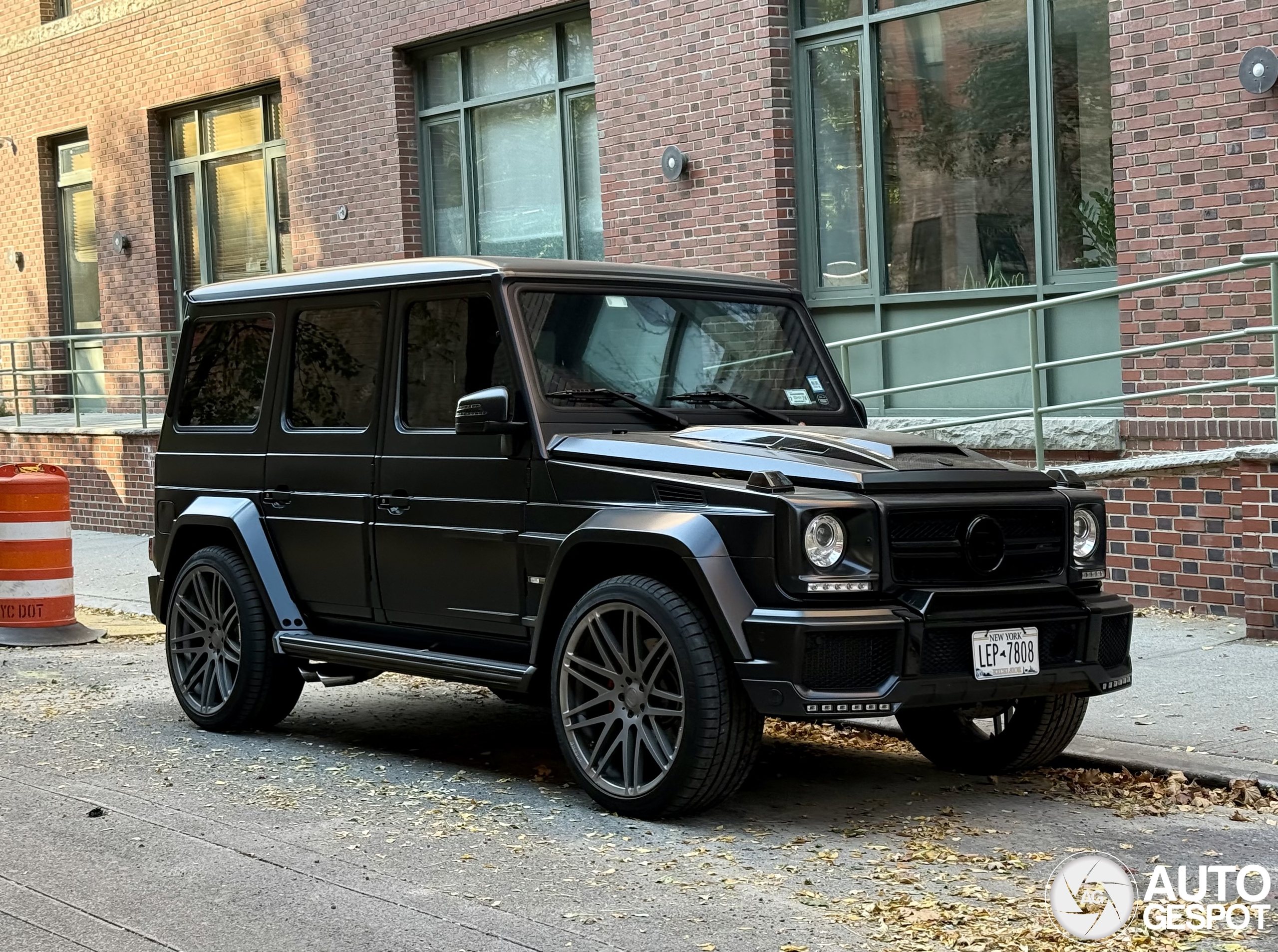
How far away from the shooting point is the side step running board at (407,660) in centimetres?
648

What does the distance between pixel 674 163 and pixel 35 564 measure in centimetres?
591

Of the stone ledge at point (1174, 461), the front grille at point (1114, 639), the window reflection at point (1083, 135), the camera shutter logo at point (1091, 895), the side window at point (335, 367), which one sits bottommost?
the camera shutter logo at point (1091, 895)

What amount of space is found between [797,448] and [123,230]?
53.4 ft

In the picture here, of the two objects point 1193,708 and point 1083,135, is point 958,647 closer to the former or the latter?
point 1193,708

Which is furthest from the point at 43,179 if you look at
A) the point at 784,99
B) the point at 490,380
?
the point at 490,380

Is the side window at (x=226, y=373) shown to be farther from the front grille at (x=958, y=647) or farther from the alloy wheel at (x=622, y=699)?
the front grille at (x=958, y=647)

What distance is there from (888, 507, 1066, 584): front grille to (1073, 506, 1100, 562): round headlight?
0.15 m

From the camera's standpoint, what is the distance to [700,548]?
5789 mm

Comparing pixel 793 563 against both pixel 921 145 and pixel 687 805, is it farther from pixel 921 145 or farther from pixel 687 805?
pixel 921 145

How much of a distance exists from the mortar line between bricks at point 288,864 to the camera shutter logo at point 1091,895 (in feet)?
4.11

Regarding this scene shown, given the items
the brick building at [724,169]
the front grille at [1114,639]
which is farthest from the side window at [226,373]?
the brick building at [724,169]

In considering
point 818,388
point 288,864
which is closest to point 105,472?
point 818,388

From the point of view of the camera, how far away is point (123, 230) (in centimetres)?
2078

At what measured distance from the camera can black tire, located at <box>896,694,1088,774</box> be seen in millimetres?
6480
